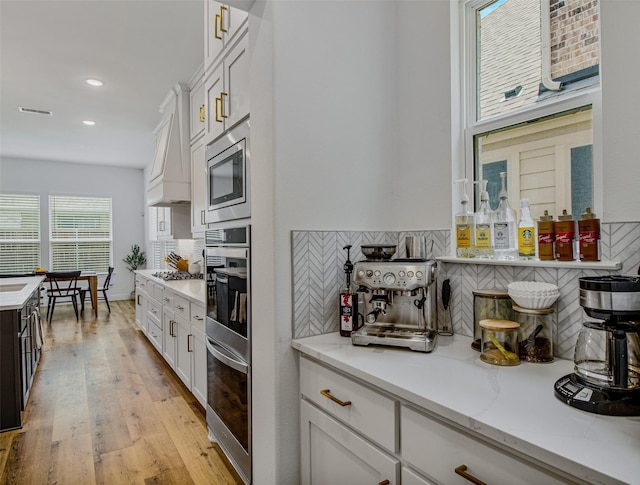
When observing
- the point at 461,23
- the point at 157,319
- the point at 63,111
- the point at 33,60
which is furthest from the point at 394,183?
the point at 63,111

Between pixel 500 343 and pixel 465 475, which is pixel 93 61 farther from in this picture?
pixel 465 475

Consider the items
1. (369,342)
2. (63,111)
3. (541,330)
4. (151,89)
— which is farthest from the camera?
(63,111)

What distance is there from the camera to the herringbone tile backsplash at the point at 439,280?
1322mm

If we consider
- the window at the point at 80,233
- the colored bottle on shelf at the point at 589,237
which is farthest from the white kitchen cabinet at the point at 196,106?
the window at the point at 80,233

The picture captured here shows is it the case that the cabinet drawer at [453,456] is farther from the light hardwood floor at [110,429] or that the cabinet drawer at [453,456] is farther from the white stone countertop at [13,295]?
the white stone countertop at [13,295]

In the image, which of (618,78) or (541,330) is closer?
(618,78)

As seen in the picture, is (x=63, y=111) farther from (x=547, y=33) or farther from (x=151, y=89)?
(x=547, y=33)

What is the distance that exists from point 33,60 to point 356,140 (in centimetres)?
336

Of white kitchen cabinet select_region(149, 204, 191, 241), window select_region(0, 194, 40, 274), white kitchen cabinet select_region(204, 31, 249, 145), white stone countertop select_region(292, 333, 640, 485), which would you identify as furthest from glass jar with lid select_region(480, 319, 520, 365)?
window select_region(0, 194, 40, 274)

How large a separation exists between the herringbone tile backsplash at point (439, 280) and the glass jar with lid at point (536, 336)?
0.08 meters

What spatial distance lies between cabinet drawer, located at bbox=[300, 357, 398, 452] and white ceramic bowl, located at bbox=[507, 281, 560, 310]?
1.88ft

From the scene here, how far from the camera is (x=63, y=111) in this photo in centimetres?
466

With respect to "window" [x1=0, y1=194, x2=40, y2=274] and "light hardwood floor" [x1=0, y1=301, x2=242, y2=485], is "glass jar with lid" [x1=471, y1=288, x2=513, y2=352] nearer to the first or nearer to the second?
"light hardwood floor" [x1=0, y1=301, x2=242, y2=485]

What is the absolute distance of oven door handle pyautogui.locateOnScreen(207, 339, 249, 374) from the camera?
1797 millimetres
